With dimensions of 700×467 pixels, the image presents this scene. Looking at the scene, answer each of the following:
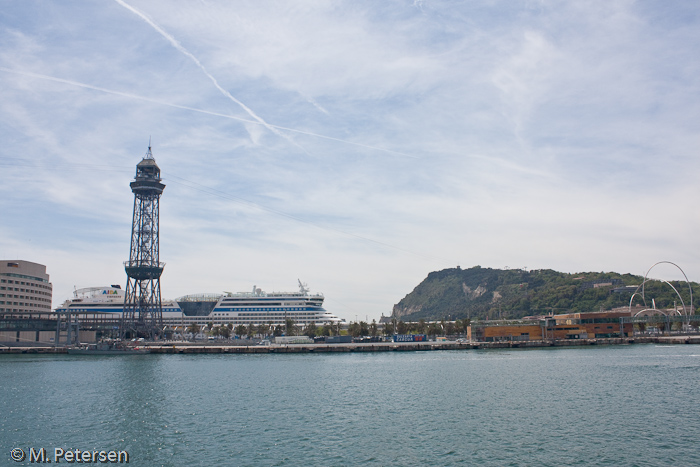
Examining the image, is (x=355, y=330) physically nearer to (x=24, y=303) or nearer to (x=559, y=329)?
(x=559, y=329)

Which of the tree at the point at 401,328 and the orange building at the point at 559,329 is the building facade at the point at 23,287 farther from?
the orange building at the point at 559,329

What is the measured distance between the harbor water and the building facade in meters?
104

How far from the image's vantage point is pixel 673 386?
49.4 meters

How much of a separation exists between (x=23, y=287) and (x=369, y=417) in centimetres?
15843

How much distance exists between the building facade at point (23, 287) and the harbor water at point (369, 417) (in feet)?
341

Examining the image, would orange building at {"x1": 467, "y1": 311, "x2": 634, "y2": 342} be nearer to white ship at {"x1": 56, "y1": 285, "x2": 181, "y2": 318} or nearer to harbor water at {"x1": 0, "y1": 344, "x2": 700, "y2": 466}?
harbor water at {"x1": 0, "y1": 344, "x2": 700, "y2": 466}

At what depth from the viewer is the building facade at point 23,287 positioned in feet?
500

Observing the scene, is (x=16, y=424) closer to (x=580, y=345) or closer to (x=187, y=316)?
(x=580, y=345)

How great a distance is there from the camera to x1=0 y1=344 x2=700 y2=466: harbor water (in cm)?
2808

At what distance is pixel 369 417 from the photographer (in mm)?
37844

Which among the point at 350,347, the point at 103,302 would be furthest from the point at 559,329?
the point at 103,302

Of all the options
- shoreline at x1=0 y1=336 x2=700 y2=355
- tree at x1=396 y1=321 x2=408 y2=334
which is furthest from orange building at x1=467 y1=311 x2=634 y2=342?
tree at x1=396 y1=321 x2=408 y2=334

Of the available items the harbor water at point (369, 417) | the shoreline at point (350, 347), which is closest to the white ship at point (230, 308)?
the shoreline at point (350, 347)

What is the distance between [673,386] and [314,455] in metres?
39.5
